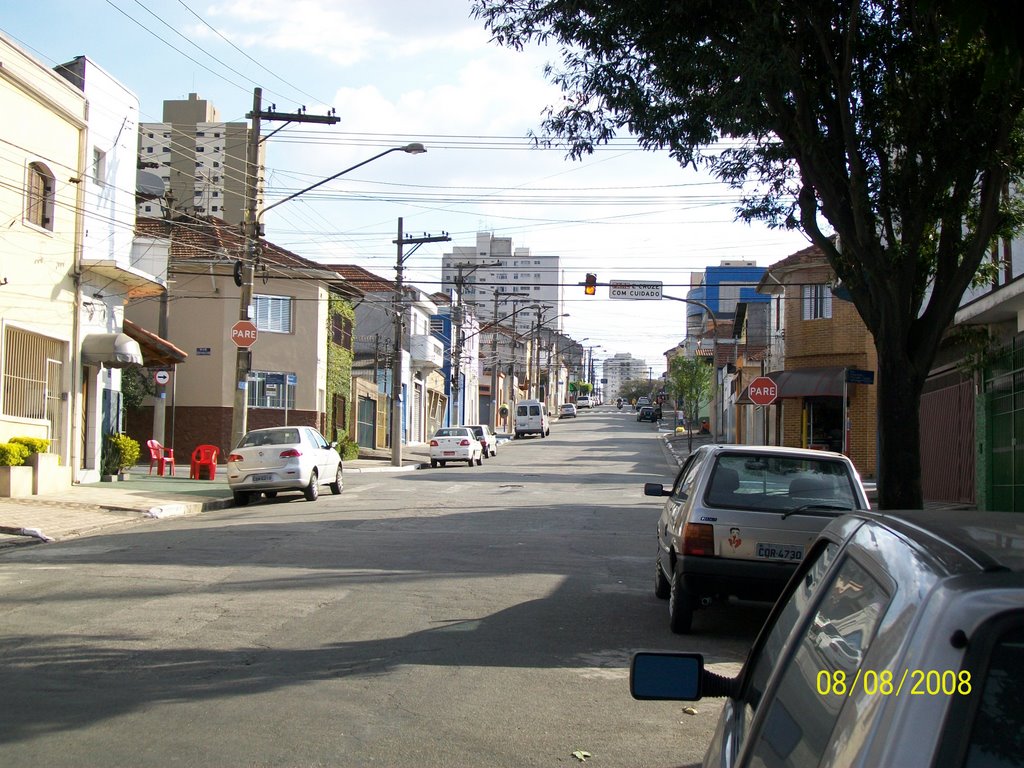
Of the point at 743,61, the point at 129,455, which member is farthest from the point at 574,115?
the point at 129,455

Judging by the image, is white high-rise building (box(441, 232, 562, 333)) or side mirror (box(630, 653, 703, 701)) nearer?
side mirror (box(630, 653, 703, 701))

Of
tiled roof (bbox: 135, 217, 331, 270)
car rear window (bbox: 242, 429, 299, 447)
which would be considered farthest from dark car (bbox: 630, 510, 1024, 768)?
tiled roof (bbox: 135, 217, 331, 270)

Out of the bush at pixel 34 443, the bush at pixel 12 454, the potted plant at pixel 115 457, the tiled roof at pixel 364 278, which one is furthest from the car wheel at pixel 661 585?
the tiled roof at pixel 364 278

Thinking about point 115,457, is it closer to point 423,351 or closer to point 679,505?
point 679,505

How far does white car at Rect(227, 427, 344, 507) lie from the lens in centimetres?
2241

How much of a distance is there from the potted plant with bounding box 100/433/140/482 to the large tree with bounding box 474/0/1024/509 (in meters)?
17.8

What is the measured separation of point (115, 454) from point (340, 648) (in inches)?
759

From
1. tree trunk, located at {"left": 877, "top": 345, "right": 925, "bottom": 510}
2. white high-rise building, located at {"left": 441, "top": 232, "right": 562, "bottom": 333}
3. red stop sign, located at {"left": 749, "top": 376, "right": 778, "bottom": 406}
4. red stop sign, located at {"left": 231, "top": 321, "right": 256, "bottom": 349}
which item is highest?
white high-rise building, located at {"left": 441, "top": 232, "right": 562, "bottom": 333}

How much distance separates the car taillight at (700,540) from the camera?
28.8 ft

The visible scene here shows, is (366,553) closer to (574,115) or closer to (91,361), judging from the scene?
(574,115)

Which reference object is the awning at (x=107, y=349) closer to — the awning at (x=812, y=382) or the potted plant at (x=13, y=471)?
the potted plant at (x=13, y=471)

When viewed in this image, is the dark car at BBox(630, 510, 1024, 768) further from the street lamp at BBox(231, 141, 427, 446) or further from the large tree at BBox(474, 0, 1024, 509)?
the street lamp at BBox(231, 141, 427, 446)

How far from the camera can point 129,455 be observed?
2588 centimetres

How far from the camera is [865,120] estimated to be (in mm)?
11094
